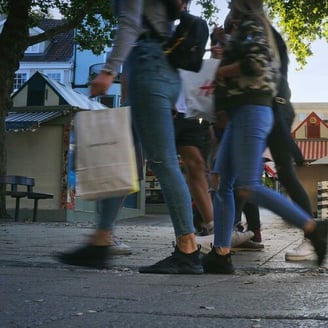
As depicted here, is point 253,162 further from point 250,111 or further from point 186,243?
point 186,243

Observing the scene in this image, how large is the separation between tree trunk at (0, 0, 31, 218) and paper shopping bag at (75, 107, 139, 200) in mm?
9846

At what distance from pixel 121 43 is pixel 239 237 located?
6.99 ft

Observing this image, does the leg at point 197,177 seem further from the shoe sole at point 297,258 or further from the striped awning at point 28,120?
the striped awning at point 28,120

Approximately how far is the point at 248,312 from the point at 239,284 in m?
0.79

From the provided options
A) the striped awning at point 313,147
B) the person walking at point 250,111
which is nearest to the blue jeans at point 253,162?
the person walking at point 250,111

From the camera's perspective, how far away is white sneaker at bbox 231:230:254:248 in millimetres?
4684

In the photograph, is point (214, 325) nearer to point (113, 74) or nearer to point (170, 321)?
point (170, 321)

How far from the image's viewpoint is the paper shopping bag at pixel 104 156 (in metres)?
3.20

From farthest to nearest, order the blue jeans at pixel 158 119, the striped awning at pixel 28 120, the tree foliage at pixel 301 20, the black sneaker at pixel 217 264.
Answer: the tree foliage at pixel 301 20 → the striped awning at pixel 28 120 → the black sneaker at pixel 217 264 → the blue jeans at pixel 158 119

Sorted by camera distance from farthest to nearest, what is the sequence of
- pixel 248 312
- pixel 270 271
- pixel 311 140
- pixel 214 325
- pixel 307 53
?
pixel 311 140 < pixel 307 53 < pixel 270 271 < pixel 248 312 < pixel 214 325

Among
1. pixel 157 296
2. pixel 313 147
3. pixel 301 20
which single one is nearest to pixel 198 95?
pixel 157 296

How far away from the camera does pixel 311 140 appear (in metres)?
29.1

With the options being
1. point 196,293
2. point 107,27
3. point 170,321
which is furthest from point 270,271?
point 107,27

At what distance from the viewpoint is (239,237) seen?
473 cm
